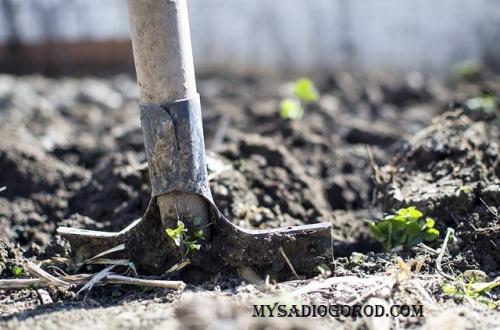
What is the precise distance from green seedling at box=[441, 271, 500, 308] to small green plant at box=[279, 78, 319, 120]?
6.99ft

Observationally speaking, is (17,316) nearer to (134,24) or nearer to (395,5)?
(134,24)

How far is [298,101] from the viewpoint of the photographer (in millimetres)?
5133

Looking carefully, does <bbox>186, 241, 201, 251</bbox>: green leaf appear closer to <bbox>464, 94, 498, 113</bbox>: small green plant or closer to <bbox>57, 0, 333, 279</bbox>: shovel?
<bbox>57, 0, 333, 279</bbox>: shovel

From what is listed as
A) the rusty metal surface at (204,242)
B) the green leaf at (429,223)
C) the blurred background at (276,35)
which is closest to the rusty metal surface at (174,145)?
the rusty metal surface at (204,242)

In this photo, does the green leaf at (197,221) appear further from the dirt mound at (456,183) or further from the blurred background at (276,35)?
the blurred background at (276,35)

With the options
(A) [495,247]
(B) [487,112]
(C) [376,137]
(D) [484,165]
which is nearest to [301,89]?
(C) [376,137]

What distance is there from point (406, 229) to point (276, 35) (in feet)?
18.7

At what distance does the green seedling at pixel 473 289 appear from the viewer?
7.23ft

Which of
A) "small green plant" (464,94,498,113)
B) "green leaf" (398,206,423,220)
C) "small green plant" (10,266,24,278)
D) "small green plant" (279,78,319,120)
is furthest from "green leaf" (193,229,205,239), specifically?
"small green plant" (464,94,498,113)

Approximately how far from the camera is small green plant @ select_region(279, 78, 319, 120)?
14.0ft

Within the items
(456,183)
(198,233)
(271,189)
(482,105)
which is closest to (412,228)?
(456,183)

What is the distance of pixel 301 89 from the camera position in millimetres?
4855

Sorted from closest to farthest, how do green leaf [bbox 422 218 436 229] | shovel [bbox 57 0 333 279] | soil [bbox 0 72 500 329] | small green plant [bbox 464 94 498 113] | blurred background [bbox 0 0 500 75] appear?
soil [bbox 0 72 500 329], shovel [bbox 57 0 333 279], green leaf [bbox 422 218 436 229], small green plant [bbox 464 94 498 113], blurred background [bbox 0 0 500 75]

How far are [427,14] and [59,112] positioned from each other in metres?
4.61
